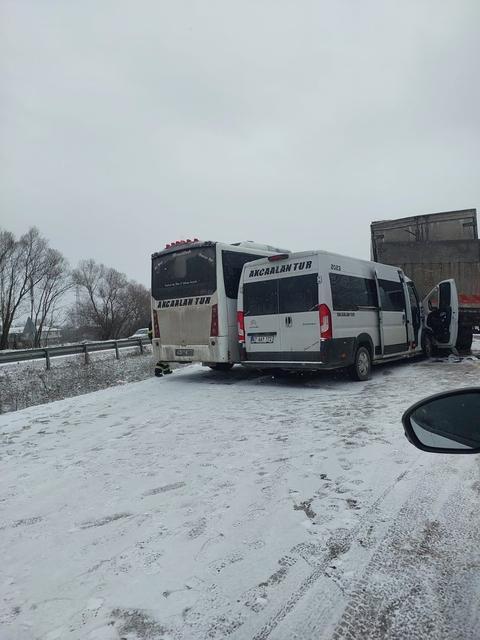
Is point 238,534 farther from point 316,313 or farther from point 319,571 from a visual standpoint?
point 316,313

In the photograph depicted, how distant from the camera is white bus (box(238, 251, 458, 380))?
814 cm

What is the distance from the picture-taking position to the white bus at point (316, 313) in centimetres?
814

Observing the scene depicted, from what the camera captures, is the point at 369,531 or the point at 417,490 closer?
the point at 369,531

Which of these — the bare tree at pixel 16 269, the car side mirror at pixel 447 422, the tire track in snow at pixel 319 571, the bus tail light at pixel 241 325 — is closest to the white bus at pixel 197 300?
the bus tail light at pixel 241 325

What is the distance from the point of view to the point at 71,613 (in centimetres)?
228

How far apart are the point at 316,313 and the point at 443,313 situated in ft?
19.2

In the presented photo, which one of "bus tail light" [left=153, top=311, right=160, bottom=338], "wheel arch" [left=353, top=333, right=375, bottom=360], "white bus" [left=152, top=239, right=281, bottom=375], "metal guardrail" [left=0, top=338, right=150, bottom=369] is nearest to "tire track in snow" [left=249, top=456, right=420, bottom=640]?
"wheel arch" [left=353, top=333, right=375, bottom=360]

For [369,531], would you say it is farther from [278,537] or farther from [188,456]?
[188,456]

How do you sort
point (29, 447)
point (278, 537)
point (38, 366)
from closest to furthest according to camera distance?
point (278, 537) → point (29, 447) → point (38, 366)

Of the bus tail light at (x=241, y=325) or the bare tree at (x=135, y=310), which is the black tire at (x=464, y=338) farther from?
the bare tree at (x=135, y=310)

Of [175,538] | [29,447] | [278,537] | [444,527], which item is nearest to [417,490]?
[444,527]

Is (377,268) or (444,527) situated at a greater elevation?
(377,268)

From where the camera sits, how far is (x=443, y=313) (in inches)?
480

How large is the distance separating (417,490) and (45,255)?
5681cm
